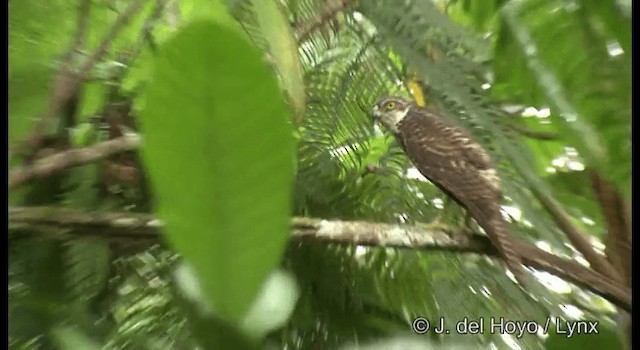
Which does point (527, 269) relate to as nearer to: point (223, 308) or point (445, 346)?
point (445, 346)

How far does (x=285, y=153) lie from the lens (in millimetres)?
147

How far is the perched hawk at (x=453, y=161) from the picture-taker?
12.1 inches

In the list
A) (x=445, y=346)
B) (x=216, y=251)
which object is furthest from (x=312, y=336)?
(x=216, y=251)

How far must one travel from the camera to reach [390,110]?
1.03ft

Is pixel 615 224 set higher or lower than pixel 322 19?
lower

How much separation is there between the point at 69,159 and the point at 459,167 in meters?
0.19

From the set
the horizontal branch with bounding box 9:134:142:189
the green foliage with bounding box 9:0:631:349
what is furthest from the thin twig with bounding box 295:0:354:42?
the horizontal branch with bounding box 9:134:142:189

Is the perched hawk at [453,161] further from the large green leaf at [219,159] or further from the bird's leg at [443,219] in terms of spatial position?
the large green leaf at [219,159]

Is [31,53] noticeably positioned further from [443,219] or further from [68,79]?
[443,219]

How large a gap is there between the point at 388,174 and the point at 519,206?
0.23 feet

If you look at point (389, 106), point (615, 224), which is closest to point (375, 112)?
point (389, 106)

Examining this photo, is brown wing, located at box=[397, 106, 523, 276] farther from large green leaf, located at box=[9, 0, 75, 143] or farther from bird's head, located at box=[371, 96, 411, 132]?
large green leaf, located at box=[9, 0, 75, 143]

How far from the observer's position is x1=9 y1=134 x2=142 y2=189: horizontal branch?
0.25 m

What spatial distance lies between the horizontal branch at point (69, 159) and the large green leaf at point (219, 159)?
0.11 m
